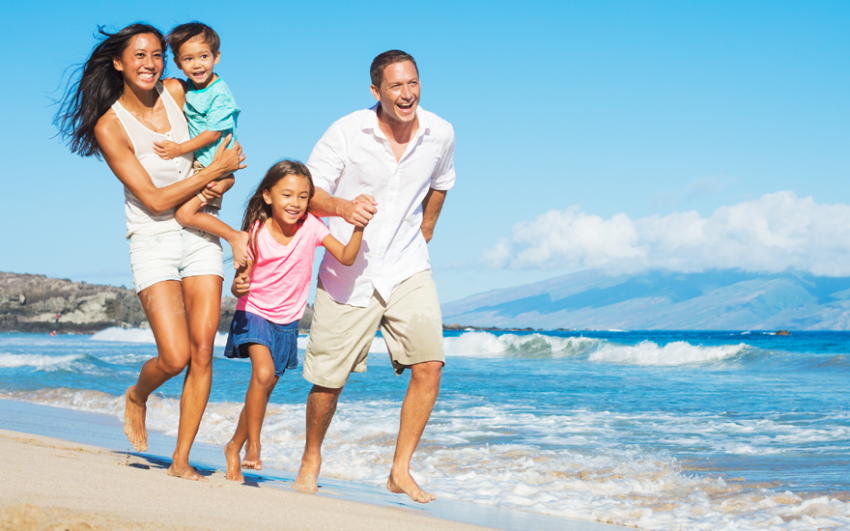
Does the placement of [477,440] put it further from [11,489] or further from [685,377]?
[685,377]

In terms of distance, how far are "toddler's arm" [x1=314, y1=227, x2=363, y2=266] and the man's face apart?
63cm

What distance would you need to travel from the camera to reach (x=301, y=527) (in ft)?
7.86

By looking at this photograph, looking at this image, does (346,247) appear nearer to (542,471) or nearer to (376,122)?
(376,122)

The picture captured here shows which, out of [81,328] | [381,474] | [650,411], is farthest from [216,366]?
[81,328]

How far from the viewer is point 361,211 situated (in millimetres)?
3242

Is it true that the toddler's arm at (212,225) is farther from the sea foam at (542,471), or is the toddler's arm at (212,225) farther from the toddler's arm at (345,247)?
the sea foam at (542,471)

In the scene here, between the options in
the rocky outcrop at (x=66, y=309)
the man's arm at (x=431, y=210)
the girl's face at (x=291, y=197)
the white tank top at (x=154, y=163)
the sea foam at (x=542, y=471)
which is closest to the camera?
the white tank top at (x=154, y=163)

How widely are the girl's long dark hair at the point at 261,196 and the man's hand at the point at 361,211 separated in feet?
1.26

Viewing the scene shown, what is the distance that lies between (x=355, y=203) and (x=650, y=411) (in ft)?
22.8

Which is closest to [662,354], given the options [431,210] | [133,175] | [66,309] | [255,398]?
[431,210]

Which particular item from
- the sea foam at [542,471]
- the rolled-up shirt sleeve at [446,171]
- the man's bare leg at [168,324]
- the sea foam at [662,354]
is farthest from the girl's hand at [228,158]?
the sea foam at [662,354]

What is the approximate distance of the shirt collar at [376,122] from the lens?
350cm

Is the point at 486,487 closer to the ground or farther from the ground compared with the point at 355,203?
closer to the ground

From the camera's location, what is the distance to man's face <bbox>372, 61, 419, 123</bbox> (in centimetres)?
345
